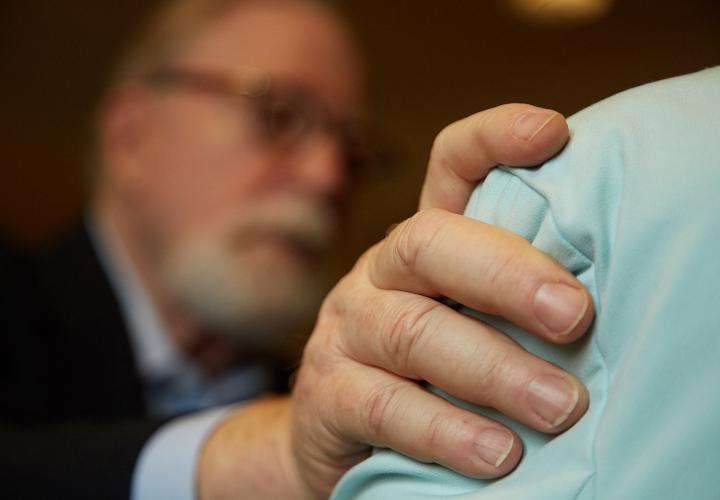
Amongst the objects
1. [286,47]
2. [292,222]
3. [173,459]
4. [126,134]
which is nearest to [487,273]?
[173,459]

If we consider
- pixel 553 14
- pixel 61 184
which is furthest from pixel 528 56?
pixel 61 184

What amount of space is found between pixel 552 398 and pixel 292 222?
693 millimetres

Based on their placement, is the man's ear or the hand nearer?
the hand

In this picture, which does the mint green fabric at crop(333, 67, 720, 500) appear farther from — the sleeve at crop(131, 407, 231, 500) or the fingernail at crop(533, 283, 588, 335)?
the sleeve at crop(131, 407, 231, 500)

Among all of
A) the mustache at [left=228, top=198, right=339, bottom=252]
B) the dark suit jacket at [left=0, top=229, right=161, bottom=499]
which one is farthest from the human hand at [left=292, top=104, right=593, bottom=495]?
the mustache at [left=228, top=198, right=339, bottom=252]

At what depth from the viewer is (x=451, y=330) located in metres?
0.25

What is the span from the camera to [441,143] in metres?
0.27

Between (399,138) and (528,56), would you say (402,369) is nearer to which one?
(528,56)

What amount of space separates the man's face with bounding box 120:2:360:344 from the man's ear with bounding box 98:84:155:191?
14 mm

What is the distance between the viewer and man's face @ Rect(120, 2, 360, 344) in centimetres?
92

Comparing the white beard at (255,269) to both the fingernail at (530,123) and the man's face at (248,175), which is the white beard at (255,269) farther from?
the fingernail at (530,123)

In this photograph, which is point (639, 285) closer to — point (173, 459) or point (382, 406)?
point (382, 406)

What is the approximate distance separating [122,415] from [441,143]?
0.64m

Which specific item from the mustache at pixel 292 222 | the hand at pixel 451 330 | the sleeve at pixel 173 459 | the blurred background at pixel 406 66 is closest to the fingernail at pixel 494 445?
the hand at pixel 451 330
